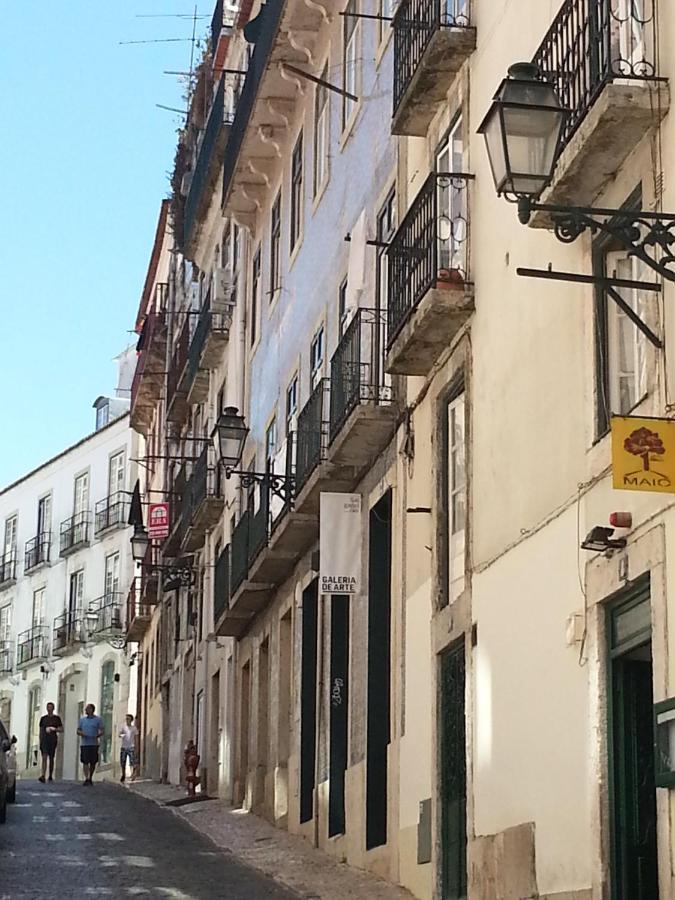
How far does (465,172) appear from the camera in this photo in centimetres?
1371

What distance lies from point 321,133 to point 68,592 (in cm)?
3362

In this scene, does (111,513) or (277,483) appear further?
(111,513)

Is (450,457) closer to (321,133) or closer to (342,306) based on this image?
(342,306)

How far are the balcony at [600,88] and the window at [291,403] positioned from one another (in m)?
11.2

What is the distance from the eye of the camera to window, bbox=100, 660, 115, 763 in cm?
4909

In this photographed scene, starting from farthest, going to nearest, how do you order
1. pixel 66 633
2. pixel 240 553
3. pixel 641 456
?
1. pixel 66 633
2. pixel 240 553
3. pixel 641 456

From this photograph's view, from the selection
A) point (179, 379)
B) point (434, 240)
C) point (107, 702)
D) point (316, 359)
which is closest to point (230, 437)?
point (316, 359)

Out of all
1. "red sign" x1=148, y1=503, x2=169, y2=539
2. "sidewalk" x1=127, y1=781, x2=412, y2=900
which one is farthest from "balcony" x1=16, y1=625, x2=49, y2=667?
"sidewalk" x1=127, y1=781, x2=412, y2=900

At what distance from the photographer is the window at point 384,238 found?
1670 centimetres

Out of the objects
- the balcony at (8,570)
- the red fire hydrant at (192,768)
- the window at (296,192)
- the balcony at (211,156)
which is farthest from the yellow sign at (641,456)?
the balcony at (8,570)

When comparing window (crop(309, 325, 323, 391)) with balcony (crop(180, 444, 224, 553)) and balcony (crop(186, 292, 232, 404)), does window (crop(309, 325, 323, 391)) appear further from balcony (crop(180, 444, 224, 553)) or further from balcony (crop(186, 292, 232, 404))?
balcony (crop(186, 292, 232, 404))

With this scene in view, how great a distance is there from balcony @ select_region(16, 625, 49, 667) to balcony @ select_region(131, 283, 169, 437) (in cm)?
1067

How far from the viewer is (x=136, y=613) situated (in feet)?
146

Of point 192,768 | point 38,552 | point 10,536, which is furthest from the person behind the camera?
point 10,536
